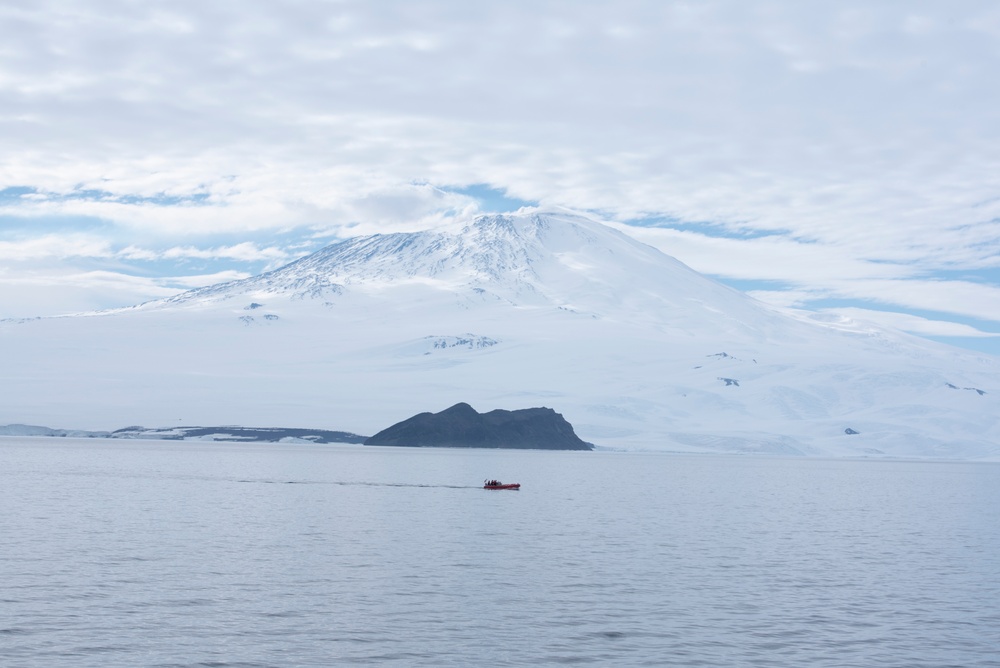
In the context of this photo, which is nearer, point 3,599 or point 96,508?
point 3,599

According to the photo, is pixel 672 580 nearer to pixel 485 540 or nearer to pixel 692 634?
pixel 692 634

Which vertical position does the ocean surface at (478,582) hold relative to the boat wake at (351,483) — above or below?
below

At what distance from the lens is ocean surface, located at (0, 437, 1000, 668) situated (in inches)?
1232

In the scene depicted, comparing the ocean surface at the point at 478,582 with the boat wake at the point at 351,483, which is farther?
the boat wake at the point at 351,483

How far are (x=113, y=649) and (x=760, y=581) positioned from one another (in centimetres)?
2609

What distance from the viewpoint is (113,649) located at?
29.9 m

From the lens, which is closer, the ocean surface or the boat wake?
the ocean surface

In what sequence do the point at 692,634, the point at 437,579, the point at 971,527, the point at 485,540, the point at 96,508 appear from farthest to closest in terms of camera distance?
the point at 971,527 → the point at 96,508 → the point at 485,540 → the point at 437,579 → the point at 692,634

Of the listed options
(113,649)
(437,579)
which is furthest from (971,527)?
(113,649)

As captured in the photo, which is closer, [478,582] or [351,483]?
[478,582]

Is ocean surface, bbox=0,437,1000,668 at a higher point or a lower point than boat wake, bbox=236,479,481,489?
lower

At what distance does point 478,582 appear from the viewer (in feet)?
140

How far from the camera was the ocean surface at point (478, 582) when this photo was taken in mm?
31297

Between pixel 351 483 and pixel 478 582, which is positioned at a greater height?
pixel 351 483
